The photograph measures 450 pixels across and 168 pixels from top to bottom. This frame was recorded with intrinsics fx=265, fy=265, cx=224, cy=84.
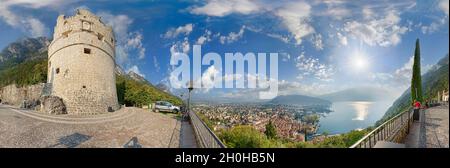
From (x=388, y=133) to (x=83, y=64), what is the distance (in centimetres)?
703

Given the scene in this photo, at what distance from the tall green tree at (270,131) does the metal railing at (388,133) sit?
103 cm

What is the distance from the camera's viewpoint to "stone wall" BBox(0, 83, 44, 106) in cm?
712

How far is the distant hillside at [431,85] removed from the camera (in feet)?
9.01

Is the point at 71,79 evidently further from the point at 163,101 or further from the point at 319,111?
the point at 319,111

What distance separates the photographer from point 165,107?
6129mm

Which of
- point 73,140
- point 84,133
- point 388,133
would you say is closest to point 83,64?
point 84,133

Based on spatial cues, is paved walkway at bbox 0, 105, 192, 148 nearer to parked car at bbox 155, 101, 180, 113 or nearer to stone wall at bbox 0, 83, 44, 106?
parked car at bbox 155, 101, 180, 113

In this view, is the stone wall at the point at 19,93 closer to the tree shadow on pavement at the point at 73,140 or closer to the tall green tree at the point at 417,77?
the tree shadow on pavement at the point at 73,140

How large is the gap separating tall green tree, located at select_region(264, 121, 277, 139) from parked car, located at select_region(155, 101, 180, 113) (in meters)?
2.92

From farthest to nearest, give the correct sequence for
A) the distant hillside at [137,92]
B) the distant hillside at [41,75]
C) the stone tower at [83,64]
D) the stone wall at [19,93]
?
the stone wall at [19,93], the stone tower at [83,64], the distant hillside at [137,92], the distant hillside at [41,75]

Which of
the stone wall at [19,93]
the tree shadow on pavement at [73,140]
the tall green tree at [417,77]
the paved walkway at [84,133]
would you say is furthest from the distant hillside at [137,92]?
the tall green tree at [417,77]

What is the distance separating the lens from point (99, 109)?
6070 mm

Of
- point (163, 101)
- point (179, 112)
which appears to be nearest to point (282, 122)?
point (163, 101)
